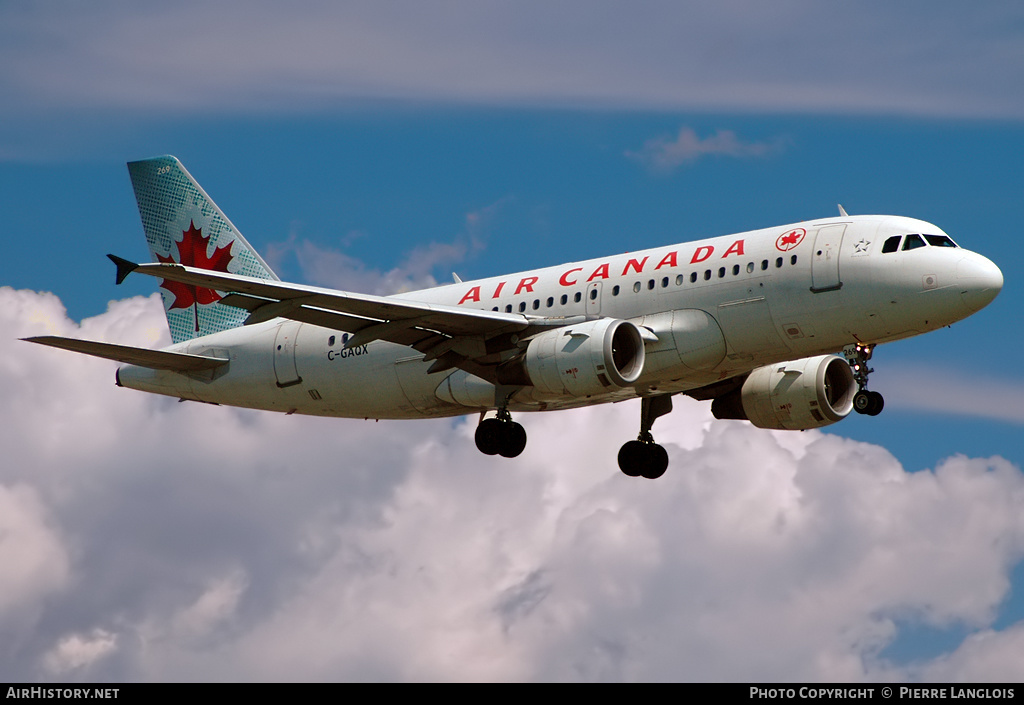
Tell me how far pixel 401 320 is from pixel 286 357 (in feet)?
23.5

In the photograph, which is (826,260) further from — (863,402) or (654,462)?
(654,462)

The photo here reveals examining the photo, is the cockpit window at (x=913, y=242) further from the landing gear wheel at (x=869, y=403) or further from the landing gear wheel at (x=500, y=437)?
the landing gear wheel at (x=500, y=437)

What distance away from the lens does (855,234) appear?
3556 cm

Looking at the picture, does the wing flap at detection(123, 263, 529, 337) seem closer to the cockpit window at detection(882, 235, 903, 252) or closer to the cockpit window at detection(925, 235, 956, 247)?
the cockpit window at detection(882, 235, 903, 252)

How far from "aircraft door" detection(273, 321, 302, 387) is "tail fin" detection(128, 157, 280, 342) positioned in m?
2.95

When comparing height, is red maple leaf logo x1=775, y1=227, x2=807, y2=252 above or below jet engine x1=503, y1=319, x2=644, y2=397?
above

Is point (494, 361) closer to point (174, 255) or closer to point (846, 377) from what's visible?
point (846, 377)

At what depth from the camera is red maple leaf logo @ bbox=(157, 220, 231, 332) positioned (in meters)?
46.6

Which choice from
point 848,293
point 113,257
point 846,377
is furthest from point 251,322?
point 846,377

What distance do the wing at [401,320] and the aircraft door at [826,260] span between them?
20.1 ft

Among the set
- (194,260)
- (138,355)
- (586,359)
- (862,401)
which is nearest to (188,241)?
(194,260)

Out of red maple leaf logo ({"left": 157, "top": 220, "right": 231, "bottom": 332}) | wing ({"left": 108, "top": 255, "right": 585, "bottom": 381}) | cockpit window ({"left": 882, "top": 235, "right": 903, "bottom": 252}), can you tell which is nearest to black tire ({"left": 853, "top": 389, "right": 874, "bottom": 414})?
cockpit window ({"left": 882, "top": 235, "right": 903, "bottom": 252})

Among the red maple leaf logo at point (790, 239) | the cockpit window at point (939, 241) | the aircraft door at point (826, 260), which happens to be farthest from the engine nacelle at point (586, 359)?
the cockpit window at point (939, 241)

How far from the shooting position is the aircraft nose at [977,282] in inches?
1357
